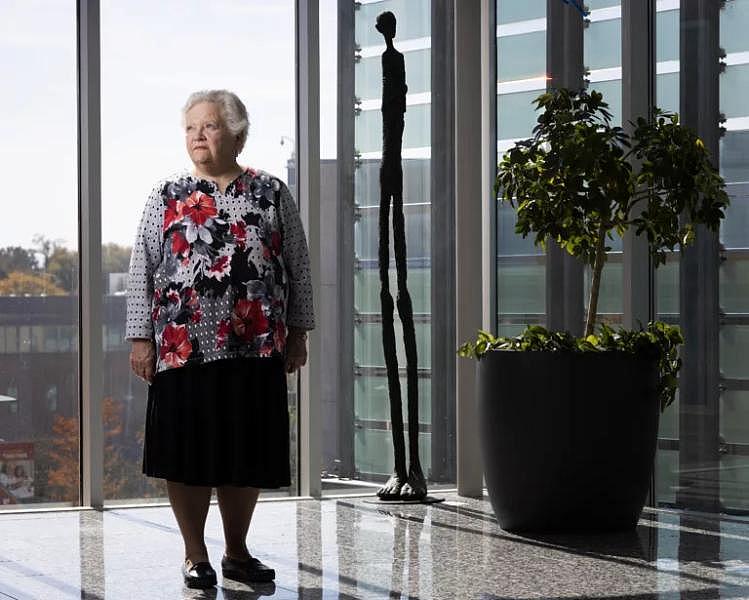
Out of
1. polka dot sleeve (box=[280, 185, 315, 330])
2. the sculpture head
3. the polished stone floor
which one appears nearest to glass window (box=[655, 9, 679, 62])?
the sculpture head

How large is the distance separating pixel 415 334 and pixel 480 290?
1.15 ft

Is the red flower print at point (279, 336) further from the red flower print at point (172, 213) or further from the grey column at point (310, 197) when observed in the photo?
the grey column at point (310, 197)

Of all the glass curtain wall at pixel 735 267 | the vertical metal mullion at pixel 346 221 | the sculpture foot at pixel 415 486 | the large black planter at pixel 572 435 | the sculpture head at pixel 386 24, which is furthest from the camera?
the vertical metal mullion at pixel 346 221

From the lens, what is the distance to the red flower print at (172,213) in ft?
10.6

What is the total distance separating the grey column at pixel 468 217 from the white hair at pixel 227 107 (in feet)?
6.57

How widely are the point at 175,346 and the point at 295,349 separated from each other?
360 mm

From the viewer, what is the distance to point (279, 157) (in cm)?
521

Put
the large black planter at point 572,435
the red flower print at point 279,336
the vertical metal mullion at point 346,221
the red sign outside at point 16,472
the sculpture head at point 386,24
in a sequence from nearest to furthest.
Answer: the red flower print at point 279,336
the large black planter at point 572,435
the red sign outside at point 16,472
the sculpture head at point 386,24
the vertical metal mullion at point 346,221

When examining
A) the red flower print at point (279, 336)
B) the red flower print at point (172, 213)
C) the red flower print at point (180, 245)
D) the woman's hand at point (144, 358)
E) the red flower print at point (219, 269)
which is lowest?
the woman's hand at point (144, 358)

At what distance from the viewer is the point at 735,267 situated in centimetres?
456

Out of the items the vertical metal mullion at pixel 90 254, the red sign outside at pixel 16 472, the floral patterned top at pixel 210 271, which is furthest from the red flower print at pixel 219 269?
the red sign outside at pixel 16 472

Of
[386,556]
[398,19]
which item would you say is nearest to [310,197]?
[398,19]

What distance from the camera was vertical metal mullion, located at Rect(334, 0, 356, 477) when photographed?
5250mm

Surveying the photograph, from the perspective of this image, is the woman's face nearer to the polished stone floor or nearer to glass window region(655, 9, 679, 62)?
the polished stone floor
